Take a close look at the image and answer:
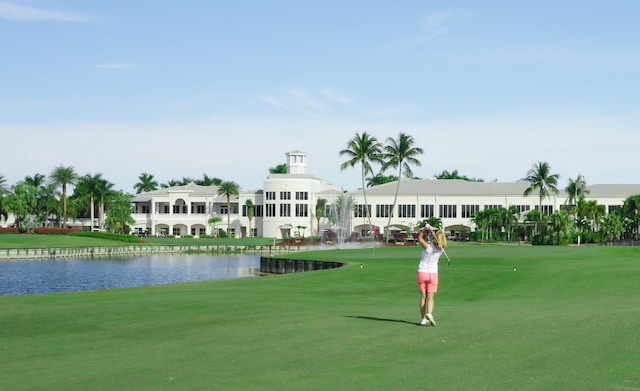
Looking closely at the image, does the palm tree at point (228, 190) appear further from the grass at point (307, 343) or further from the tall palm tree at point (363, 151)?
the grass at point (307, 343)

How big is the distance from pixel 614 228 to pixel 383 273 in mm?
77113

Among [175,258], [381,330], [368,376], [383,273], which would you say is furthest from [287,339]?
[175,258]

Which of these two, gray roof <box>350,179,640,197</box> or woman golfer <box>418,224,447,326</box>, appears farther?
gray roof <box>350,179,640,197</box>

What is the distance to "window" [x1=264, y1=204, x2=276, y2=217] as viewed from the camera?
14488 cm

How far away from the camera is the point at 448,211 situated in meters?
138

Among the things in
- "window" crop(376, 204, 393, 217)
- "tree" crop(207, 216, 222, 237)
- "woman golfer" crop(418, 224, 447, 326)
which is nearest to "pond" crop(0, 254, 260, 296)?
"woman golfer" crop(418, 224, 447, 326)

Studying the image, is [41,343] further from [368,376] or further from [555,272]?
[555,272]

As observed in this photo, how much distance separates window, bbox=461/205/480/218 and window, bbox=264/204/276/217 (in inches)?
1285

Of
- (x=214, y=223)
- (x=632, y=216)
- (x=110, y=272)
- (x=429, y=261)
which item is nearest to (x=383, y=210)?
(x=214, y=223)

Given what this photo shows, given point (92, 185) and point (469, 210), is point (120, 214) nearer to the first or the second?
point (92, 185)

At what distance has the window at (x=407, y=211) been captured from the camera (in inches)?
5468

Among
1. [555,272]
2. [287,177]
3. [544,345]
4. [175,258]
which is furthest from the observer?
[287,177]

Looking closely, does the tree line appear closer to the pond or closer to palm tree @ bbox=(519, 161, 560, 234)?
palm tree @ bbox=(519, 161, 560, 234)

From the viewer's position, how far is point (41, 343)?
1761cm
